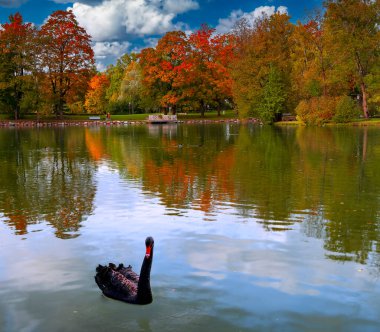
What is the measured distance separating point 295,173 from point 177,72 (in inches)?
2244

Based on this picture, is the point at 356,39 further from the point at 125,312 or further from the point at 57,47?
the point at 125,312

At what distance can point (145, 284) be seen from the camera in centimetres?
621

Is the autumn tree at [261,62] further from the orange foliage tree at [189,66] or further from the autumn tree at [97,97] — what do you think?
the autumn tree at [97,97]

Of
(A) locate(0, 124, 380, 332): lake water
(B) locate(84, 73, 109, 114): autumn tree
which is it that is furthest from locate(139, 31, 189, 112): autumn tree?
(A) locate(0, 124, 380, 332): lake water

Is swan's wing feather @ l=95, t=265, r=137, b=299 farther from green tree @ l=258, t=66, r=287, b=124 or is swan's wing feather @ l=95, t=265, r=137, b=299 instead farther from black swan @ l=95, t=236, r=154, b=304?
green tree @ l=258, t=66, r=287, b=124

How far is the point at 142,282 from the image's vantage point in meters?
6.21

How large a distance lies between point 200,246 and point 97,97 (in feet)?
288

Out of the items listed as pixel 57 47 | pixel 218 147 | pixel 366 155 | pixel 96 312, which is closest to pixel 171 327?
pixel 96 312

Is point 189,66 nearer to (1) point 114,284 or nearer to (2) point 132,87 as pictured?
(2) point 132,87

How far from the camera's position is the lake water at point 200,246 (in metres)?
6.25

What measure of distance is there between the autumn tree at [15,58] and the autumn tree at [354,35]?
41.4m

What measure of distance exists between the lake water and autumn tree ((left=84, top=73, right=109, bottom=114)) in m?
75.9

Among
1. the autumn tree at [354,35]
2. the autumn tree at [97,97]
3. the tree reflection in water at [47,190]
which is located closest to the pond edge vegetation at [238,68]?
the autumn tree at [354,35]

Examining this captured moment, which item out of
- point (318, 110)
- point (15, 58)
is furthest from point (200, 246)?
point (15, 58)
